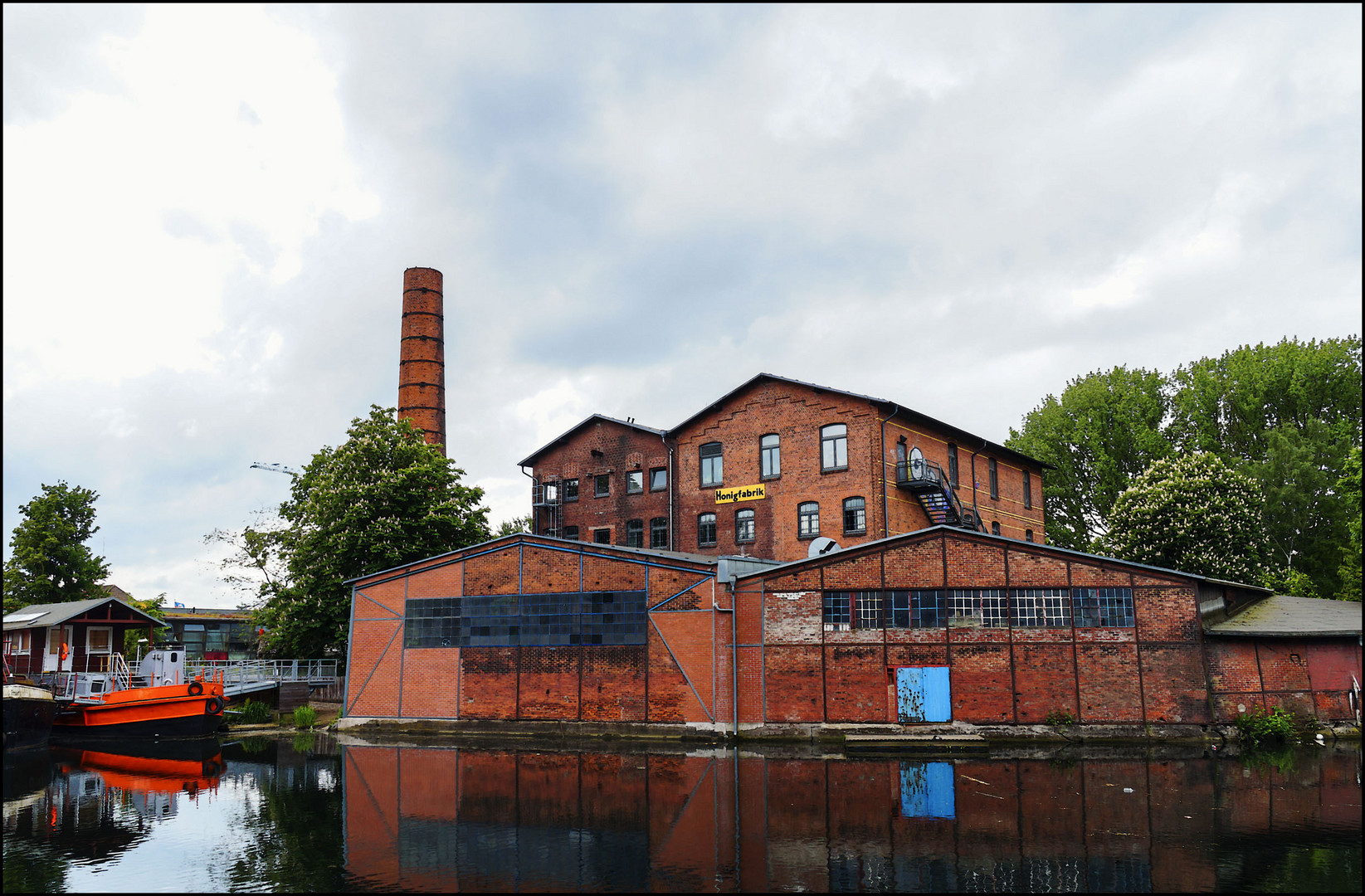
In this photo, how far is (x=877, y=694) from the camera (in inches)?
1051

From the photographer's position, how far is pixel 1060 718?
25.1m

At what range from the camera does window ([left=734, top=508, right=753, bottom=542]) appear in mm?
38188

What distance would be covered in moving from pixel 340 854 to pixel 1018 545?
62.2 feet

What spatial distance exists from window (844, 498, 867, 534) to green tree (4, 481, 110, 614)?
36009mm

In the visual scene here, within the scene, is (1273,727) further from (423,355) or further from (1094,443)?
(423,355)

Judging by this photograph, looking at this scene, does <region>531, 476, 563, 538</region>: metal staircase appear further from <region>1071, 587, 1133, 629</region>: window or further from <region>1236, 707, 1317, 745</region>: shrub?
<region>1236, 707, 1317, 745</region>: shrub

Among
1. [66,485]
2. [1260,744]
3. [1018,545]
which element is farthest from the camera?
[66,485]

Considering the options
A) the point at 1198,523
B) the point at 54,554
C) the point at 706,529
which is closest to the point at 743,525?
the point at 706,529

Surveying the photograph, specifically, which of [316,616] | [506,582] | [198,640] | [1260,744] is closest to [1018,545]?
[1260,744]

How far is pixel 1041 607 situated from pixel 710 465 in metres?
16.6

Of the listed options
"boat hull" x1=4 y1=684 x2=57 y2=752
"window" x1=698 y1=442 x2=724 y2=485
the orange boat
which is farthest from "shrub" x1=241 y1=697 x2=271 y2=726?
"window" x1=698 y1=442 x2=724 y2=485

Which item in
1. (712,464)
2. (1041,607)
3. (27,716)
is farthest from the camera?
(712,464)

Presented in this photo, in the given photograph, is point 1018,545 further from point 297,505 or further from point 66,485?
point 66,485

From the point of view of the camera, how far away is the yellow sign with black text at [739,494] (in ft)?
124
